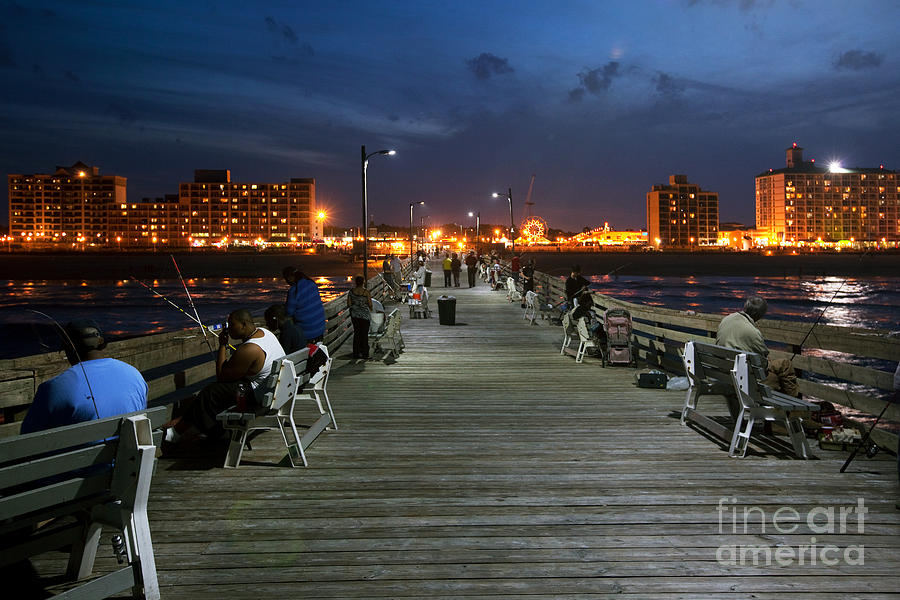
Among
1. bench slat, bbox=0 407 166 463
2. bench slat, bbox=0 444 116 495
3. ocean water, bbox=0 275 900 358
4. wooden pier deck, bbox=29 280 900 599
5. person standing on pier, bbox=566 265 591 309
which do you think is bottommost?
ocean water, bbox=0 275 900 358

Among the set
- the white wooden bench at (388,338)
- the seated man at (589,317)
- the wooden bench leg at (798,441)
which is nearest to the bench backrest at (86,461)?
the wooden bench leg at (798,441)

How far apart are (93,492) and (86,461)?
7.2 inches

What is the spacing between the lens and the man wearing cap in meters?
3.48

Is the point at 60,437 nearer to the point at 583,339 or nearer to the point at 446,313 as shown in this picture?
the point at 583,339

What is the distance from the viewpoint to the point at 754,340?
6312 millimetres

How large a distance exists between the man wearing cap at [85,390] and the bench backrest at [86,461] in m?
0.34

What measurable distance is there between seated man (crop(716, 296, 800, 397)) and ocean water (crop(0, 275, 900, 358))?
19.3 m

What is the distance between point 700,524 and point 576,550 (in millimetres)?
961

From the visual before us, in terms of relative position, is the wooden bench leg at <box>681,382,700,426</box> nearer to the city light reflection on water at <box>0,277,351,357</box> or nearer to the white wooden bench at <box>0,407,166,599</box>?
the white wooden bench at <box>0,407,166,599</box>

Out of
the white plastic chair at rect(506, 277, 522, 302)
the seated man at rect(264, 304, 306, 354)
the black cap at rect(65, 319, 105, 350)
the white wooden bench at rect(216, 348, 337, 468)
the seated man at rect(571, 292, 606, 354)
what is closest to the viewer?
the black cap at rect(65, 319, 105, 350)

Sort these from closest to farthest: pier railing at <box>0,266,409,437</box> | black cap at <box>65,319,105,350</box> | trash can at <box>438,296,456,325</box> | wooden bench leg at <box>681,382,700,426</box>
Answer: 1. black cap at <box>65,319,105,350</box>
2. pier railing at <box>0,266,409,437</box>
3. wooden bench leg at <box>681,382,700,426</box>
4. trash can at <box>438,296,456,325</box>

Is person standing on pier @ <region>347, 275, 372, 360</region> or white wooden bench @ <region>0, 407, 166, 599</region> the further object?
person standing on pier @ <region>347, 275, 372, 360</region>

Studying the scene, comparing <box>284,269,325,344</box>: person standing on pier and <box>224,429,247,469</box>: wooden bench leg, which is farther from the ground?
<box>284,269,325,344</box>: person standing on pier

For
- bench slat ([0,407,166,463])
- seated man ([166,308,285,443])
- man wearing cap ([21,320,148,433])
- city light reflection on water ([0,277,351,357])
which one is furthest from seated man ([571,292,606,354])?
city light reflection on water ([0,277,351,357])
